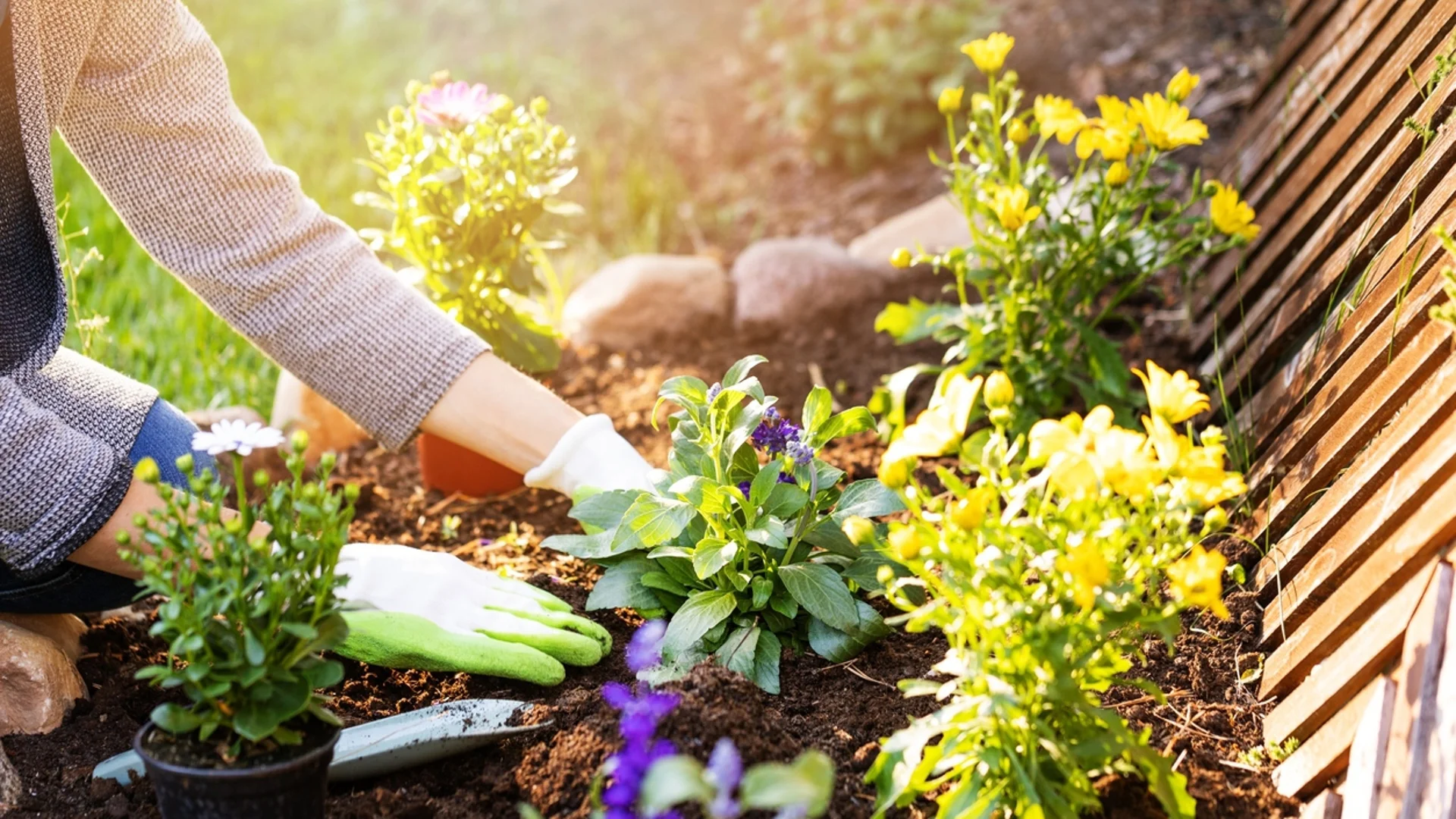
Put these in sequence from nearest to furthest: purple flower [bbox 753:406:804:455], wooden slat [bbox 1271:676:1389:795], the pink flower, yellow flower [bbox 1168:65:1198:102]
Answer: wooden slat [bbox 1271:676:1389:795] → purple flower [bbox 753:406:804:455] → yellow flower [bbox 1168:65:1198:102] → the pink flower

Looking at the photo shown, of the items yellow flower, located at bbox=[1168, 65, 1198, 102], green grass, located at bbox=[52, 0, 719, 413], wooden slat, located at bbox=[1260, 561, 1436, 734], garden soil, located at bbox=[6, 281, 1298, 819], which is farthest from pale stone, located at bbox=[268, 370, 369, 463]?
wooden slat, located at bbox=[1260, 561, 1436, 734]

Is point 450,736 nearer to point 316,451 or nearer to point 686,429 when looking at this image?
point 686,429

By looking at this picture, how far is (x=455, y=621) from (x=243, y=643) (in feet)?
1.55

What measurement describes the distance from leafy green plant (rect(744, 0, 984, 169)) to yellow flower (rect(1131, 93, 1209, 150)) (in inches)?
53.2

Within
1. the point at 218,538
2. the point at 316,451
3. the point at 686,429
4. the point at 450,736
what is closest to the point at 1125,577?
the point at 686,429

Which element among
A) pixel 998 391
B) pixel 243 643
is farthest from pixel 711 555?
pixel 243 643

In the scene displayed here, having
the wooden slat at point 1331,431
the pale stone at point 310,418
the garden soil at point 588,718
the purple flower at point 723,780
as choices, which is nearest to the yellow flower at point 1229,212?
the wooden slat at point 1331,431

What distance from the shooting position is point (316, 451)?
8.05 feet

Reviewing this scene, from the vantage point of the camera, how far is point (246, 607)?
3.79 ft

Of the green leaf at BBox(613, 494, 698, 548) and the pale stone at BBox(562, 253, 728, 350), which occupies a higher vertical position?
the green leaf at BBox(613, 494, 698, 548)

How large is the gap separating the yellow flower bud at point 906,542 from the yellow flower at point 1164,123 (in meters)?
0.96

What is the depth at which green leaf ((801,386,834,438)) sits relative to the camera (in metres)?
1.58

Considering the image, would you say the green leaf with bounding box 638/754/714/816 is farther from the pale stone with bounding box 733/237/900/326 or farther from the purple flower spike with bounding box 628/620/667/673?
the pale stone with bounding box 733/237/900/326

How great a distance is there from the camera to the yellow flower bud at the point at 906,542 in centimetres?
113
